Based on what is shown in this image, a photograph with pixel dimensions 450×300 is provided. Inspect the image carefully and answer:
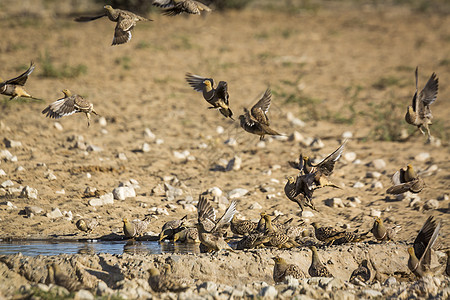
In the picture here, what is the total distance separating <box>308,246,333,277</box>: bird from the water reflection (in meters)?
1.72

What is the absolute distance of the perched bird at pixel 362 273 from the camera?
725 centimetres

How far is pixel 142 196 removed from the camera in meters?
10.7

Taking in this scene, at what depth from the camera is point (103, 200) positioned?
1024 cm

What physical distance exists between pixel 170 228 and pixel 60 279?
116 inches

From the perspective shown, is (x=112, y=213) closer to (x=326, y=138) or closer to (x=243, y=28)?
(x=326, y=138)

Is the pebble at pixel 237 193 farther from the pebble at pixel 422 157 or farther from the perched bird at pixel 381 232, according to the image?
the pebble at pixel 422 157

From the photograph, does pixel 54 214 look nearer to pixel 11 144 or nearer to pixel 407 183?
pixel 11 144

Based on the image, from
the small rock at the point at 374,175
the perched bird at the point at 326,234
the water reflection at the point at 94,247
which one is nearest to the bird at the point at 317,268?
the perched bird at the point at 326,234

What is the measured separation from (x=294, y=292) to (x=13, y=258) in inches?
119

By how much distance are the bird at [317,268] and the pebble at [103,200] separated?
4100 mm

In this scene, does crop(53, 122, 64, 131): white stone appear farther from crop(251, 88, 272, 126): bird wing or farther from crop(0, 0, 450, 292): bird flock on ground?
crop(251, 88, 272, 126): bird wing

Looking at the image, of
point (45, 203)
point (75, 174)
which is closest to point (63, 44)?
point (75, 174)

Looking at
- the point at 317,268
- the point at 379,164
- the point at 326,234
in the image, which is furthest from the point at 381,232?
the point at 379,164

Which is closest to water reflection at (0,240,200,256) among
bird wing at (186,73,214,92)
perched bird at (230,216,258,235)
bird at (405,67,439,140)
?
perched bird at (230,216,258,235)
